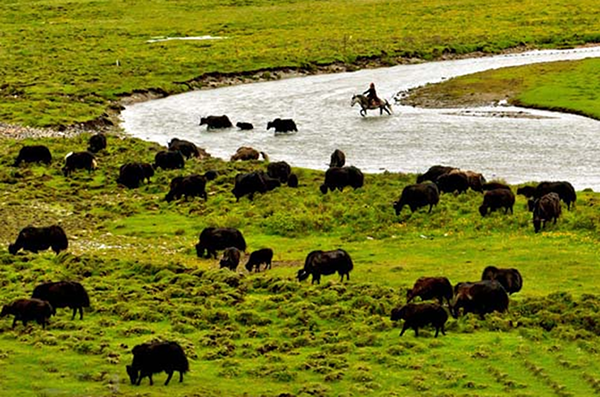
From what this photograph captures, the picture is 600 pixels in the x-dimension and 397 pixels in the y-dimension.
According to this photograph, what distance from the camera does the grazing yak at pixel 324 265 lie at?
90.7 feet

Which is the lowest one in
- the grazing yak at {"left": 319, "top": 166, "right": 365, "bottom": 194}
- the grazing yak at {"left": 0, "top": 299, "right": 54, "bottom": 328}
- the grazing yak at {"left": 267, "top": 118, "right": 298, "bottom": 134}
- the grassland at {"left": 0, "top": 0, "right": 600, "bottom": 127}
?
the grazing yak at {"left": 0, "top": 299, "right": 54, "bottom": 328}

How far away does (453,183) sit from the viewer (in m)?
36.9

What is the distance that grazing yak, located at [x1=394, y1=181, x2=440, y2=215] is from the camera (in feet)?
113

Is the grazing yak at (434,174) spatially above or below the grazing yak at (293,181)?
above

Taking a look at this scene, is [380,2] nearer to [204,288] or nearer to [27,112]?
[27,112]

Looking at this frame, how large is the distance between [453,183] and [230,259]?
31.8 ft

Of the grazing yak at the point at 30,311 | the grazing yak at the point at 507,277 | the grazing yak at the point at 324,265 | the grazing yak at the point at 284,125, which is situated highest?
the grazing yak at the point at 284,125

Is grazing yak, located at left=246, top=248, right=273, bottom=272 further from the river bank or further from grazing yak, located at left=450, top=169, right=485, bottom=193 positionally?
the river bank

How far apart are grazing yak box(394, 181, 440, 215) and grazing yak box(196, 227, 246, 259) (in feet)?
17.8

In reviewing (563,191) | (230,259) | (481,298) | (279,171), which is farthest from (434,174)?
(481,298)

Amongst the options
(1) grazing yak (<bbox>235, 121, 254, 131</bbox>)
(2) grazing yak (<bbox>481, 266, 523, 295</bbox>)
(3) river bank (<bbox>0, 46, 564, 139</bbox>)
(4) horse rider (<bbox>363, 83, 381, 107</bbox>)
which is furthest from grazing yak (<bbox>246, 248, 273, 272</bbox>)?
(4) horse rider (<bbox>363, 83, 381, 107</bbox>)

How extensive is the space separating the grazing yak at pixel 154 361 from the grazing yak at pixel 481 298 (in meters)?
6.45

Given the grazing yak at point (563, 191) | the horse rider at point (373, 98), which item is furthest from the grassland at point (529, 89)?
the grazing yak at point (563, 191)

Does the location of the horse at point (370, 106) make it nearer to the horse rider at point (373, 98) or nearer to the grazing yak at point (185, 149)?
the horse rider at point (373, 98)
